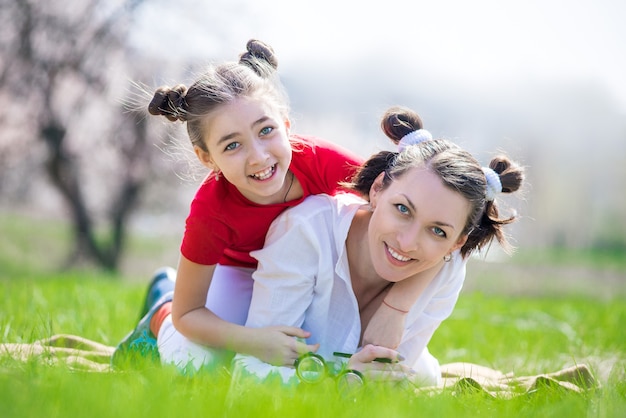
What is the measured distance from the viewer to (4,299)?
15.1 ft

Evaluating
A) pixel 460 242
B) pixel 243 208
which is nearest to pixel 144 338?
pixel 243 208

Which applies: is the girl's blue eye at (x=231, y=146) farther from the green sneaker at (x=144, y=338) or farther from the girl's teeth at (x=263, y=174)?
the green sneaker at (x=144, y=338)

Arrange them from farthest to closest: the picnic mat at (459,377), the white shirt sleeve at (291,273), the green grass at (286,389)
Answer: the white shirt sleeve at (291,273), the picnic mat at (459,377), the green grass at (286,389)

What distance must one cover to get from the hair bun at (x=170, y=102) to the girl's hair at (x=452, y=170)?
836 millimetres

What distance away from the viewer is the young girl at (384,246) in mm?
2678

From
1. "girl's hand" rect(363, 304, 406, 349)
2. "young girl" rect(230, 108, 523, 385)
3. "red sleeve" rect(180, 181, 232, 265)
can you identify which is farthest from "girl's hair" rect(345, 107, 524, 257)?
"red sleeve" rect(180, 181, 232, 265)

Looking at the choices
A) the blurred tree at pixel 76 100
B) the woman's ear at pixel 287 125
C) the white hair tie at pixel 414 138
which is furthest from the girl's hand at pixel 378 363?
the blurred tree at pixel 76 100

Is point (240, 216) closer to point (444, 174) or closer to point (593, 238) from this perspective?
point (444, 174)

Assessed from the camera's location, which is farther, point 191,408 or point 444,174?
point 444,174

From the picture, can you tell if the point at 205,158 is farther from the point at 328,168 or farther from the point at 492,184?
the point at 492,184

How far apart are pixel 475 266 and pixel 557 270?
4.65ft

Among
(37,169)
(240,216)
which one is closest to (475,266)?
(37,169)

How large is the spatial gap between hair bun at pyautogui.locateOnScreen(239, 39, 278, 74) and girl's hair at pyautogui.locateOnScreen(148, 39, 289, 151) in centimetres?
2

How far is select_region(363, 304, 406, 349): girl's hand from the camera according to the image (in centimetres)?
285
